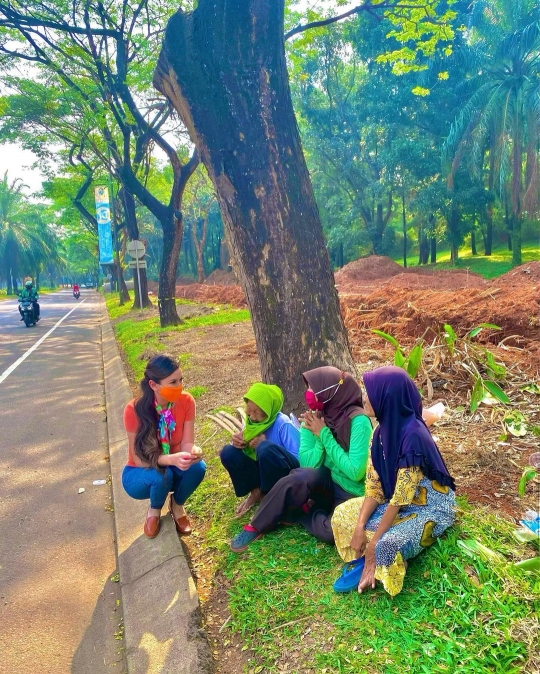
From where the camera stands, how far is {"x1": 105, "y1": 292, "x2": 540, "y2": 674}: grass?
2.03 meters

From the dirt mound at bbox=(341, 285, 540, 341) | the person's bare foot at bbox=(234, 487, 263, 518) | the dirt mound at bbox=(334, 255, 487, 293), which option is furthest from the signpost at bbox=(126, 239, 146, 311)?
the person's bare foot at bbox=(234, 487, 263, 518)

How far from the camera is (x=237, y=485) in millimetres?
3582

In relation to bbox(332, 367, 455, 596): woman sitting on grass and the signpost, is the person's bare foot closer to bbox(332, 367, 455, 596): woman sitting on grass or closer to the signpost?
bbox(332, 367, 455, 596): woman sitting on grass

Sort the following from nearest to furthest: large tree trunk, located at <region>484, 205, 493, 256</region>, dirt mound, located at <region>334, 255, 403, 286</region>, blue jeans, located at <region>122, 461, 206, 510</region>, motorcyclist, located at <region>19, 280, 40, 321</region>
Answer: blue jeans, located at <region>122, 461, 206, 510</region>
motorcyclist, located at <region>19, 280, 40, 321</region>
dirt mound, located at <region>334, 255, 403, 286</region>
large tree trunk, located at <region>484, 205, 493, 256</region>

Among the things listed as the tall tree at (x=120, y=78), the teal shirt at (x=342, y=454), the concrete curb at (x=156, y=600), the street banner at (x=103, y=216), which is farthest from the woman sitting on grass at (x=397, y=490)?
the street banner at (x=103, y=216)

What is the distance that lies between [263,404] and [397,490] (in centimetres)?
120

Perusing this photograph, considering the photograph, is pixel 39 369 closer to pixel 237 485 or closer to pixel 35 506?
pixel 35 506

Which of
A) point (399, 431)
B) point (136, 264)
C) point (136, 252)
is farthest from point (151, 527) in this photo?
point (136, 264)

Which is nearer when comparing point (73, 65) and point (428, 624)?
point (428, 624)

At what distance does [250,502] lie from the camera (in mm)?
3654

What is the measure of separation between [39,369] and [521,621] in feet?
32.8

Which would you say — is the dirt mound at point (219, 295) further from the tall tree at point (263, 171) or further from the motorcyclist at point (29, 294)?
the tall tree at point (263, 171)

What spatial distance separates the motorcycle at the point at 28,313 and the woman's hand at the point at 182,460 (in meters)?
16.8

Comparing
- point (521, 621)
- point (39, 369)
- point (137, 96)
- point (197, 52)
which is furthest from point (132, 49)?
point (521, 621)
